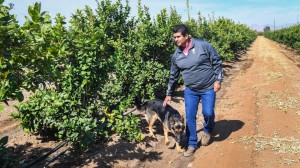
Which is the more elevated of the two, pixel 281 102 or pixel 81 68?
pixel 81 68

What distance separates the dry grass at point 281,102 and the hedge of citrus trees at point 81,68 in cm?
335

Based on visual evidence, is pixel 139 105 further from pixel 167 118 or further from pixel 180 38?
pixel 180 38

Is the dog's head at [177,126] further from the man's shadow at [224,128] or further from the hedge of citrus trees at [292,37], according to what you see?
the hedge of citrus trees at [292,37]

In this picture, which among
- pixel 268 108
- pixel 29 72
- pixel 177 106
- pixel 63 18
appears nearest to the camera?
pixel 29 72

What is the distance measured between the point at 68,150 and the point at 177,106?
410cm

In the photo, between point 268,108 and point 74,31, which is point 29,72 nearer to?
point 74,31

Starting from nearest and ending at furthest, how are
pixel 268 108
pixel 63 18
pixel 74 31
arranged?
pixel 63 18 → pixel 74 31 → pixel 268 108

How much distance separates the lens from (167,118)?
645 cm

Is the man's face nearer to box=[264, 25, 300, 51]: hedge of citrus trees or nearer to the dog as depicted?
the dog

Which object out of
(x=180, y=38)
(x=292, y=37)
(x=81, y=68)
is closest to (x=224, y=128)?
(x=180, y=38)

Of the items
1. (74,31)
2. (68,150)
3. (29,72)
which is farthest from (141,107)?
(29,72)

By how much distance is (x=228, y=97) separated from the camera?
36.1 feet

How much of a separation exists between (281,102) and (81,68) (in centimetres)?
668

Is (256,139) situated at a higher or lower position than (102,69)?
lower
